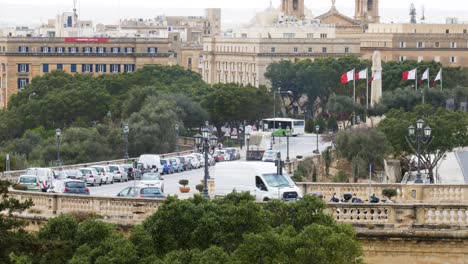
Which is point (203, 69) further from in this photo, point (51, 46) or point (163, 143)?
point (163, 143)

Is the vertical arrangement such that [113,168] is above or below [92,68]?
below

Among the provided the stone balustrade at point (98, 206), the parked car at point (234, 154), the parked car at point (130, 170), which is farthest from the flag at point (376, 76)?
the stone balustrade at point (98, 206)

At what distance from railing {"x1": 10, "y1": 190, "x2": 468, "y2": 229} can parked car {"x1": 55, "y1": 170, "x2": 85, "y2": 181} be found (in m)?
20.3

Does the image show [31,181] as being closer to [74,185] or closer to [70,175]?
[74,185]

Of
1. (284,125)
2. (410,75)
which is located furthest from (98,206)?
(410,75)

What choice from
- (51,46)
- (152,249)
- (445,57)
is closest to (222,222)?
(152,249)

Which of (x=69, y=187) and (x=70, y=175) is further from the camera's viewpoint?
(x=70, y=175)

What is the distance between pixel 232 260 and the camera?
26906 mm

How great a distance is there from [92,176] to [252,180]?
20553 millimetres

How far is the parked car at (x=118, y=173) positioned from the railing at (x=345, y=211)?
28.3 m

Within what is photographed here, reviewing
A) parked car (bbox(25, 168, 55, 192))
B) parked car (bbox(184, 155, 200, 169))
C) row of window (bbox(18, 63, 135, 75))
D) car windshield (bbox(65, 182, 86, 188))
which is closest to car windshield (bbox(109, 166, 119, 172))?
parked car (bbox(25, 168, 55, 192))

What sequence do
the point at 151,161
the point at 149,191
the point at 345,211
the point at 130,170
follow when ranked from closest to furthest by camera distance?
the point at 345,211
the point at 149,191
the point at 130,170
the point at 151,161

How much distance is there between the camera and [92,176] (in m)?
59.4

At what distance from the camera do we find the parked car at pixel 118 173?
61.4 metres
